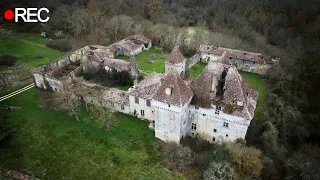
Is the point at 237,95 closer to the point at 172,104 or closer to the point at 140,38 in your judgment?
the point at 172,104

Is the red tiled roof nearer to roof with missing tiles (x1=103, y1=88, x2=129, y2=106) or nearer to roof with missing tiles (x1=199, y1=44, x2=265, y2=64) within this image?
roof with missing tiles (x1=199, y1=44, x2=265, y2=64)

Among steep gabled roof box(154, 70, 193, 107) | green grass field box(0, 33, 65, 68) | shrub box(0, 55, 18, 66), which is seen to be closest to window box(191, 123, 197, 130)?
steep gabled roof box(154, 70, 193, 107)

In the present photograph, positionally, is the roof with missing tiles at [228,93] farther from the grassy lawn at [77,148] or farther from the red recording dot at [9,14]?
the red recording dot at [9,14]

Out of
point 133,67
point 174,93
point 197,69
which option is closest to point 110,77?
point 133,67

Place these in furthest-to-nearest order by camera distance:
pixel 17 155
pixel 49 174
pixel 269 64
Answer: pixel 269 64, pixel 17 155, pixel 49 174

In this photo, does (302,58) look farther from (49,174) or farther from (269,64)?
(49,174)

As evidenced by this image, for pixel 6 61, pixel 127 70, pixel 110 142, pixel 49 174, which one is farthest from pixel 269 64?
pixel 6 61
